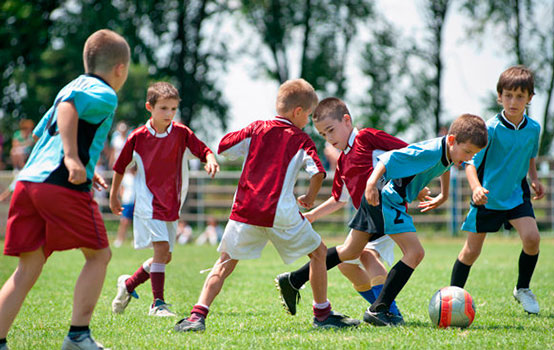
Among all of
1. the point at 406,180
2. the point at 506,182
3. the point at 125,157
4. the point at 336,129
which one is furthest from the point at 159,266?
the point at 506,182

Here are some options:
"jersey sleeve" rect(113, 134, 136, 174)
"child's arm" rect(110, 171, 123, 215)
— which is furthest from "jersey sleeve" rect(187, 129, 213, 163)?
"child's arm" rect(110, 171, 123, 215)

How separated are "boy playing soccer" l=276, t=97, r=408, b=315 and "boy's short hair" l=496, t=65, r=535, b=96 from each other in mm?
1277

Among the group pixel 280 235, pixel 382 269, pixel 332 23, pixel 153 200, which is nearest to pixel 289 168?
pixel 280 235

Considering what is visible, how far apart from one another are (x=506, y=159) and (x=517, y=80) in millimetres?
680

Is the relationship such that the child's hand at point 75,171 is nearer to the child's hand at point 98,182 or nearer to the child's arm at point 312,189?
the child's hand at point 98,182

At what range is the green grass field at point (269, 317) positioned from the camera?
405 cm

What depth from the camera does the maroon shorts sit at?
3.59 m

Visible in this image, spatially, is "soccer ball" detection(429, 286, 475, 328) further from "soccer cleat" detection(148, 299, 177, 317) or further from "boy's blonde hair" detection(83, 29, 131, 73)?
"boy's blonde hair" detection(83, 29, 131, 73)

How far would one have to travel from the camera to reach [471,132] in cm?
455

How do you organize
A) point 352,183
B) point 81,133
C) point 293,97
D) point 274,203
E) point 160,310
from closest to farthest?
point 81,133 < point 274,203 < point 293,97 < point 352,183 < point 160,310

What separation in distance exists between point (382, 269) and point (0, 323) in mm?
2897

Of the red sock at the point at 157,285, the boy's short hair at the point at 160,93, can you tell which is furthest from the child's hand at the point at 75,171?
the red sock at the point at 157,285

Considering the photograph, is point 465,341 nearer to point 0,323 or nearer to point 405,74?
point 0,323

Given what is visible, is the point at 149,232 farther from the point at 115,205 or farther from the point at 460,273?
the point at 460,273
